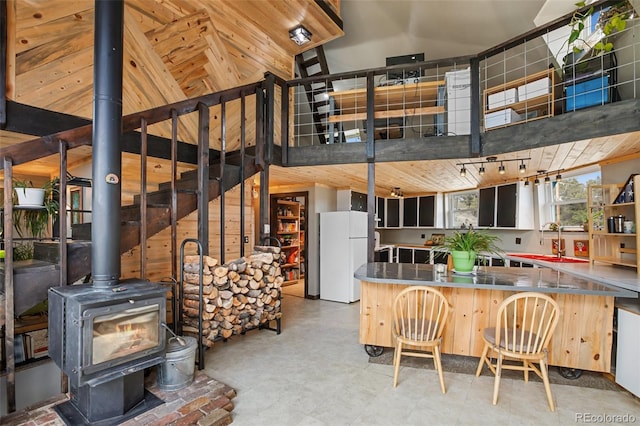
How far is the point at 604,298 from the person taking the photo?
114 inches

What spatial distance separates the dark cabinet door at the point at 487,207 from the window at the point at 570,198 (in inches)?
35.8

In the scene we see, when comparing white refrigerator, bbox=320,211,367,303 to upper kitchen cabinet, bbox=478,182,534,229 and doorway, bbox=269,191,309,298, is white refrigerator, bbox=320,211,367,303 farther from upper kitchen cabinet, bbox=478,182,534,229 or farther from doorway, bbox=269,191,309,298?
upper kitchen cabinet, bbox=478,182,534,229

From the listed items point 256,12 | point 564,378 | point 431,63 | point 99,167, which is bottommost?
point 564,378

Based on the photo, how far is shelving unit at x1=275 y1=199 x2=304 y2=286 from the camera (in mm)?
7613

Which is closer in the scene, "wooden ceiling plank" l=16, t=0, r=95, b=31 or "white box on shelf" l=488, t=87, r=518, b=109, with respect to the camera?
"wooden ceiling plank" l=16, t=0, r=95, b=31

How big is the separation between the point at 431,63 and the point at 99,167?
3681 millimetres

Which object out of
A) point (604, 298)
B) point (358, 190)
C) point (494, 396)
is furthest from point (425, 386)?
point (358, 190)

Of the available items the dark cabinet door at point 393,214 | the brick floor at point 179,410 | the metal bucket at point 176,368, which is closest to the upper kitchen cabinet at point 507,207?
the dark cabinet door at point 393,214

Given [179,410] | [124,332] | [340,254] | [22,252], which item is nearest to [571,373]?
[179,410]

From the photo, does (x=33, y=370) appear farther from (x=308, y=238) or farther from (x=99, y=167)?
(x=308, y=238)

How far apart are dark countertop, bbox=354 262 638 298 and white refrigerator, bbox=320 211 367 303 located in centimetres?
219

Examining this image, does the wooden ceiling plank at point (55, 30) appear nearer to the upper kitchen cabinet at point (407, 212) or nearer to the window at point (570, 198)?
the window at point (570, 198)

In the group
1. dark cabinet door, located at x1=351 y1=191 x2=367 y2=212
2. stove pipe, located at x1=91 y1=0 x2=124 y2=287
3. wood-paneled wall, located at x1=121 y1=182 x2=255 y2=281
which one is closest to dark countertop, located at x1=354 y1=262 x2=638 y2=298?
wood-paneled wall, located at x1=121 y1=182 x2=255 y2=281

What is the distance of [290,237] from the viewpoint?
310 inches
